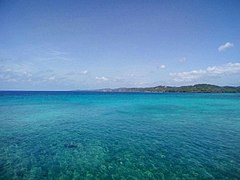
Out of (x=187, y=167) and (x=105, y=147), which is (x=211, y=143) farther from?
(x=105, y=147)

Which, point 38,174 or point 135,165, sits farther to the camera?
point 135,165

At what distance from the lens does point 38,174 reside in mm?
10102

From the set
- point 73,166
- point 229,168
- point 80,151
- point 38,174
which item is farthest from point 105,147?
point 229,168

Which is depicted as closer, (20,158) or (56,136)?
(20,158)

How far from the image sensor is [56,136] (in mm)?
17844

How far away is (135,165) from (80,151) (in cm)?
451

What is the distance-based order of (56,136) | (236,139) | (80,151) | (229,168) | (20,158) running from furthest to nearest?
1. (56,136)
2. (236,139)
3. (80,151)
4. (20,158)
5. (229,168)

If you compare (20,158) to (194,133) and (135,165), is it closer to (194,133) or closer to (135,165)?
(135,165)

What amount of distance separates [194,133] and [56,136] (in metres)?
13.3

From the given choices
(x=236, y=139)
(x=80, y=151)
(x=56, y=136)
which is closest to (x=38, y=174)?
(x=80, y=151)

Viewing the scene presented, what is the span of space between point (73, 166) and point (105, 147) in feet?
12.1

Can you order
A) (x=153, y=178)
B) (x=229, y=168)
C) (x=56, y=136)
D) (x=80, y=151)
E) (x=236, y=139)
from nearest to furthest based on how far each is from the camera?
(x=153, y=178), (x=229, y=168), (x=80, y=151), (x=236, y=139), (x=56, y=136)

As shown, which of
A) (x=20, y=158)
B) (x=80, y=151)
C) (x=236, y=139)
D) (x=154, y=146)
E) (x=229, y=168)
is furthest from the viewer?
(x=236, y=139)

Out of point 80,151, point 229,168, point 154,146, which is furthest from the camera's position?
point 154,146
